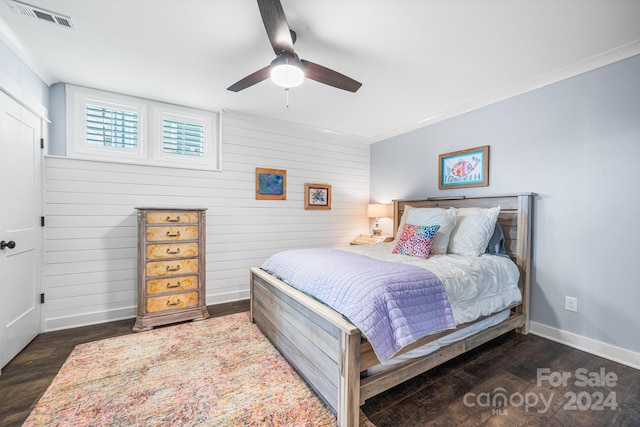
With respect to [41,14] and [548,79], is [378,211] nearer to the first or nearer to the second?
[548,79]

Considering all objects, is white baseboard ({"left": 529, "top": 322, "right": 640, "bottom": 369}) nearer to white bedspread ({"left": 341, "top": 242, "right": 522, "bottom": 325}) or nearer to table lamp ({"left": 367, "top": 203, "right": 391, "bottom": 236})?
white bedspread ({"left": 341, "top": 242, "right": 522, "bottom": 325})

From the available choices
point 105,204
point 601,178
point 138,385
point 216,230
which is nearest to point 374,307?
point 138,385

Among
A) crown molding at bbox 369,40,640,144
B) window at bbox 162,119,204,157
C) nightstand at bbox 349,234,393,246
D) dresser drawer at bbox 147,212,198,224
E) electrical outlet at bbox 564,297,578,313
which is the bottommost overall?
electrical outlet at bbox 564,297,578,313

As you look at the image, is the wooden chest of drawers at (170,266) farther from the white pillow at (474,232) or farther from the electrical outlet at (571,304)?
the electrical outlet at (571,304)

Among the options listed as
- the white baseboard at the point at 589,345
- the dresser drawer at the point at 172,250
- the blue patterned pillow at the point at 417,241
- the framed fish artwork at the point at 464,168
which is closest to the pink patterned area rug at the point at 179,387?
the dresser drawer at the point at 172,250

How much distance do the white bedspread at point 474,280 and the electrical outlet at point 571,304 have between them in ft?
1.30

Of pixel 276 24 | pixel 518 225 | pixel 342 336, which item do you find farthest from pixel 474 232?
pixel 276 24

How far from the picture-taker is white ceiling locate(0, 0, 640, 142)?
5.78 ft

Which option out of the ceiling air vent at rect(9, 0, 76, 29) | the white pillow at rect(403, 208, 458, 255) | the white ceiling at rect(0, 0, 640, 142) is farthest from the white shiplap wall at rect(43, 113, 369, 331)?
the white pillow at rect(403, 208, 458, 255)

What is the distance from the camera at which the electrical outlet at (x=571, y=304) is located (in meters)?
2.41

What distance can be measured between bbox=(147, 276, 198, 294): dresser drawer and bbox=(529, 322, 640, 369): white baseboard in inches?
138

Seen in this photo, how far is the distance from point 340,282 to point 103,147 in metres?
3.04

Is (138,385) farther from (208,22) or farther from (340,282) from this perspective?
(208,22)

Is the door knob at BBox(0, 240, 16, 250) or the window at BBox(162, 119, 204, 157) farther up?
the window at BBox(162, 119, 204, 157)
